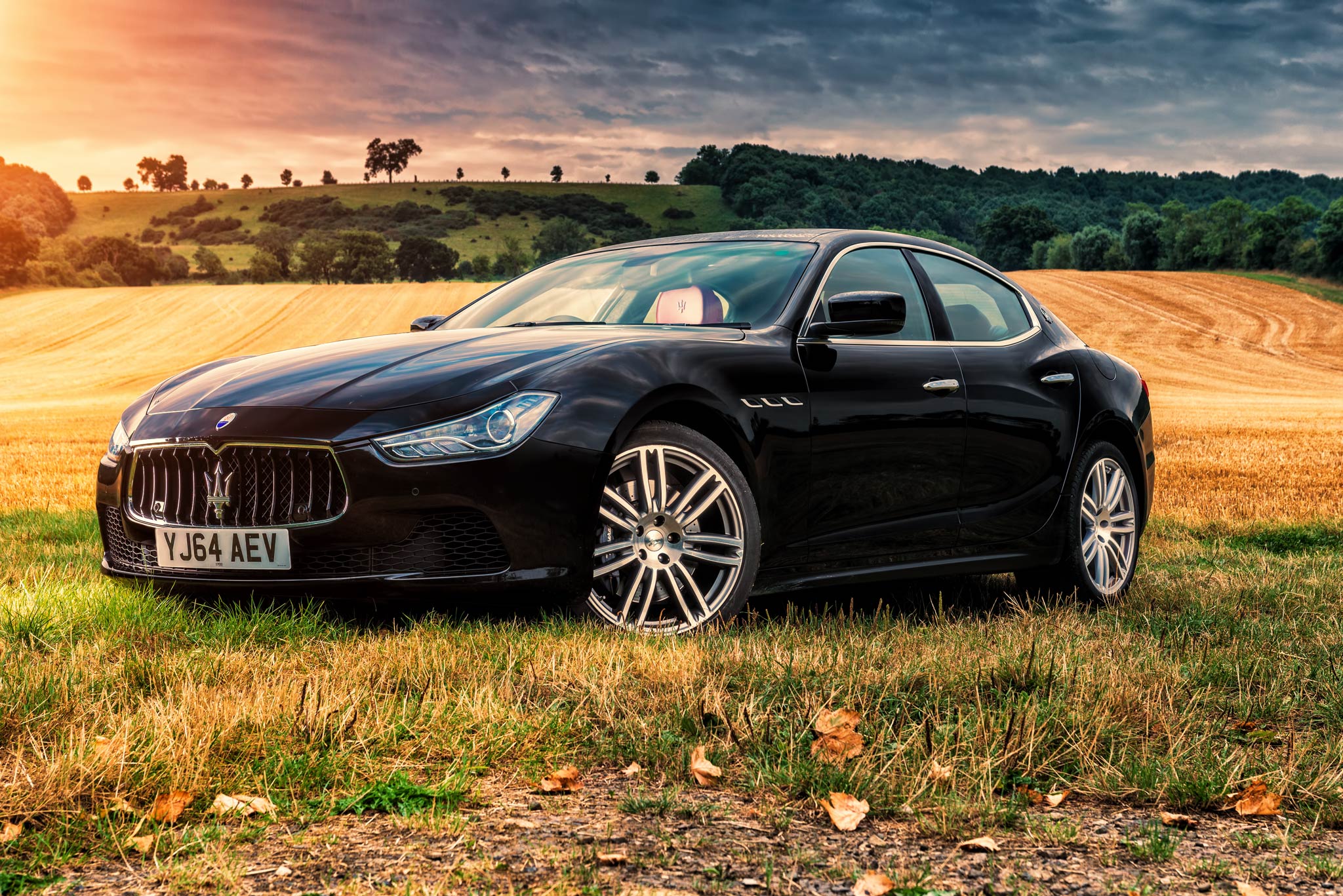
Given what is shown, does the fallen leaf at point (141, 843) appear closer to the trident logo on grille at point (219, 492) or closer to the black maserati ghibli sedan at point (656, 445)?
the black maserati ghibli sedan at point (656, 445)

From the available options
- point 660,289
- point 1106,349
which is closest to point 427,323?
point 660,289

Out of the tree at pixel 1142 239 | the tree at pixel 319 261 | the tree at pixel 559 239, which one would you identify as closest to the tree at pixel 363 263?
the tree at pixel 319 261

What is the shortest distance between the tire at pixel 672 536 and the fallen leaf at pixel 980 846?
1821 mm

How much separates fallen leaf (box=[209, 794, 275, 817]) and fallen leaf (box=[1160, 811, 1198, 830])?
2048 mm

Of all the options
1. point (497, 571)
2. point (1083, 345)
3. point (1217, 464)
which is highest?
point (1083, 345)

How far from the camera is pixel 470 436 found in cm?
427

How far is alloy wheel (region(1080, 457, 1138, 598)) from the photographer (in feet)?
21.2

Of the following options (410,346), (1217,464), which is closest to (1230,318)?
(1217,464)

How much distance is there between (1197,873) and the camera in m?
2.75

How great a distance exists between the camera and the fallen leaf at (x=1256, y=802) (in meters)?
3.15

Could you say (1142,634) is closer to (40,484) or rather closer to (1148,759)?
(1148,759)

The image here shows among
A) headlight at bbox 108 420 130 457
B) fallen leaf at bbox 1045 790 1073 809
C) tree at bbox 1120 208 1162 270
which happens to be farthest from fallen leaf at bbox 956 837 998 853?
tree at bbox 1120 208 1162 270

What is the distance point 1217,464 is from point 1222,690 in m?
10.7

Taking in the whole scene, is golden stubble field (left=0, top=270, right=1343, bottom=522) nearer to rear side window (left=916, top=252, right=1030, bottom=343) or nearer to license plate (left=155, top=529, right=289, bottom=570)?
rear side window (left=916, top=252, right=1030, bottom=343)
